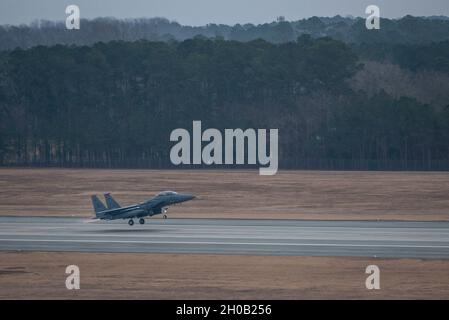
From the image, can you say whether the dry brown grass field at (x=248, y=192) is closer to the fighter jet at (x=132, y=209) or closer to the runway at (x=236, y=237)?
the runway at (x=236, y=237)

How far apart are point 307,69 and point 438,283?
103473 mm

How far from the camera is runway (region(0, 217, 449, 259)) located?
42500 millimetres

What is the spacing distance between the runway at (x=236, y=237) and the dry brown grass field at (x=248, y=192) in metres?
6.76

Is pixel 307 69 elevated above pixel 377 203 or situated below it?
above

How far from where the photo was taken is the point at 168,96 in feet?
439

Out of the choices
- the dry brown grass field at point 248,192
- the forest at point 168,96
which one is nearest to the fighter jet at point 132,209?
the dry brown grass field at point 248,192

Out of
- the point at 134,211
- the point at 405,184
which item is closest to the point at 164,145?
the point at 405,184

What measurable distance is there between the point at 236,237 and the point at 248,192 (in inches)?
1341

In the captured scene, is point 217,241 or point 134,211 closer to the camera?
point 217,241

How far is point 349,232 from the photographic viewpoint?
50.0 metres

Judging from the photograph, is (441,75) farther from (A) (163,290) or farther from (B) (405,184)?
(A) (163,290)

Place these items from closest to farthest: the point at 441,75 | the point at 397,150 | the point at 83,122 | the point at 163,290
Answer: the point at 163,290
the point at 397,150
the point at 83,122
the point at 441,75

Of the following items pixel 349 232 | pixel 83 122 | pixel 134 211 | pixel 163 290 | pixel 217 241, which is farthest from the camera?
pixel 83 122

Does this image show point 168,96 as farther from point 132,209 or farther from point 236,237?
point 236,237
